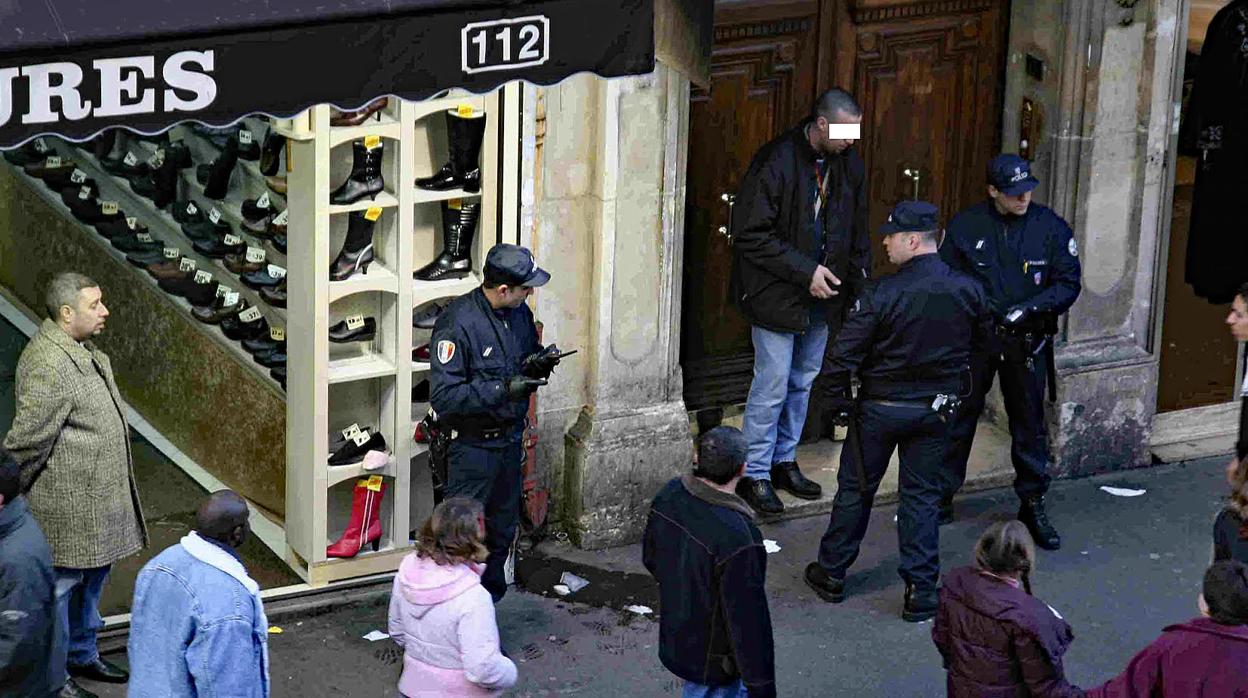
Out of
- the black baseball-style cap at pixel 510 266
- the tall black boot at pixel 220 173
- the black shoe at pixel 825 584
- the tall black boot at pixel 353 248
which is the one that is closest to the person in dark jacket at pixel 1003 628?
the black baseball-style cap at pixel 510 266

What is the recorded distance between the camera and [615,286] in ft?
31.4

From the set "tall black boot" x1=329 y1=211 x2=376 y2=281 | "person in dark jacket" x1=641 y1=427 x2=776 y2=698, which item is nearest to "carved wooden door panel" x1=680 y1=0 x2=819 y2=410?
"tall black boot" x1=329 y1=211 x2=376 y2=281

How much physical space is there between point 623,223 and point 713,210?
974 millimetres

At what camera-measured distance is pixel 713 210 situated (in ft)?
33.9

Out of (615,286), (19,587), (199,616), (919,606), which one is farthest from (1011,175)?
(19,587)

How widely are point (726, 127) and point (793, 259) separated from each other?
857 millimetres

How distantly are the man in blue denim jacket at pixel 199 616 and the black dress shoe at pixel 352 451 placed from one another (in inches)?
102

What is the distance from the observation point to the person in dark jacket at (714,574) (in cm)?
696

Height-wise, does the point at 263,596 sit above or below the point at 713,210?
below

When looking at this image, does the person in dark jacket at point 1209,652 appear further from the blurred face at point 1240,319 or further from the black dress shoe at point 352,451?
the black dress shoe at point 352,451

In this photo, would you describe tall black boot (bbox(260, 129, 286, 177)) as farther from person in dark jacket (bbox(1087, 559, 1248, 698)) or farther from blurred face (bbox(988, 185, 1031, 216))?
person in dark jacket (bbox(1087, 559, 1248, 698))

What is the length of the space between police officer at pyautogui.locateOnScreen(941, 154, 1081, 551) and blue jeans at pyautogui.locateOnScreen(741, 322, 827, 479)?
31.2 inches

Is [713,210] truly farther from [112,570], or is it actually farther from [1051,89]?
[112,570]

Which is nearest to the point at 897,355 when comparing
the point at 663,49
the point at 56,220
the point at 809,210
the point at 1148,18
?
the point at 809,210
